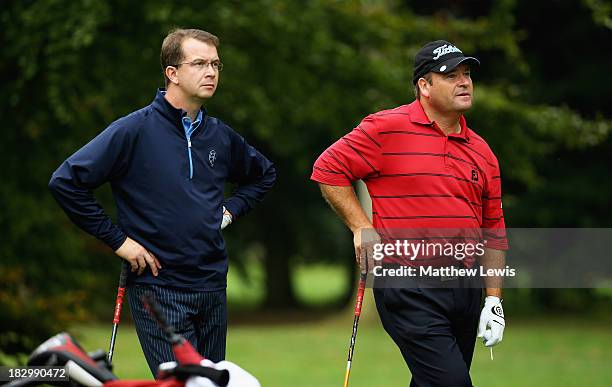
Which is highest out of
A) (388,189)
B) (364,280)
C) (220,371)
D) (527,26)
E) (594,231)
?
(527,26)

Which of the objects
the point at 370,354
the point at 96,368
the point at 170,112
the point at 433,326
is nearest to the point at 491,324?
the point at 433,326

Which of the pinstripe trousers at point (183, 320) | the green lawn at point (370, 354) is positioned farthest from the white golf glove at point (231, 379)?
the green lawn at point (370, 354)

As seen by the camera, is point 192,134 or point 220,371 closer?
point 220,371

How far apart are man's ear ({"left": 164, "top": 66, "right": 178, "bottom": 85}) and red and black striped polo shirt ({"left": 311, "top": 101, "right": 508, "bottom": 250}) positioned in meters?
0.82

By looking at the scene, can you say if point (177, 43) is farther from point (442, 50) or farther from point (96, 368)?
point (96, 368)

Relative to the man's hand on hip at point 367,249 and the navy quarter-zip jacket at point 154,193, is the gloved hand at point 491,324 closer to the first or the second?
the man's hand on hip at point 367,249

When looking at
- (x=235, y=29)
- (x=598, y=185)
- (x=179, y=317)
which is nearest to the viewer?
(x=179, y=317)

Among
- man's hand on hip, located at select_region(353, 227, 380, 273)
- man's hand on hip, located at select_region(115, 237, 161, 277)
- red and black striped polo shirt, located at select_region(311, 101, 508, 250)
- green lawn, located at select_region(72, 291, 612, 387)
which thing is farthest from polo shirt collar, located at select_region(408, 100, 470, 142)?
green lawn, located at select_region(72, 291, 612, 387)

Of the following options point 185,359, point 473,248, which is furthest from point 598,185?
point 185,359

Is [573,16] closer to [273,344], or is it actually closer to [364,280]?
[273,344]

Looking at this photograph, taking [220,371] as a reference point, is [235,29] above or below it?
above

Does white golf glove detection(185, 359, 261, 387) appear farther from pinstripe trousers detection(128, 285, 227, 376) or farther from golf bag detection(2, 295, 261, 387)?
pinstripe trousers detection(128, 285, 227, 376)

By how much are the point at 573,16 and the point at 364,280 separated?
18.7 m

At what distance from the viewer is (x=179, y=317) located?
535 centimetres
